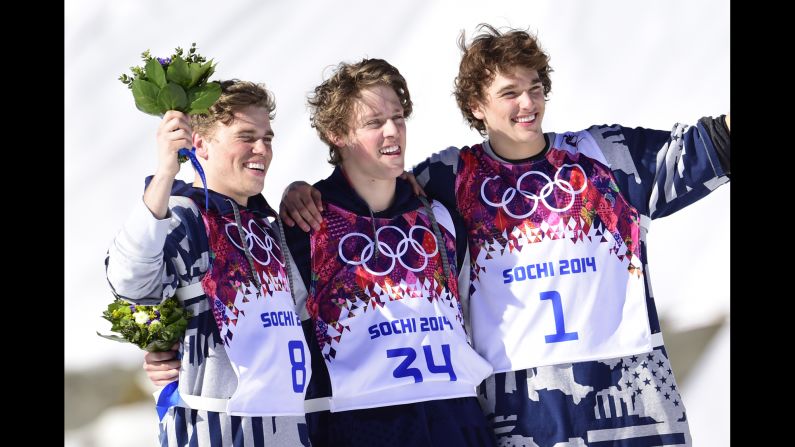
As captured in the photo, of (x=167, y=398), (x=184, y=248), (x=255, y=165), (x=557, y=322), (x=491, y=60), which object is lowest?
(x=167, y=398)

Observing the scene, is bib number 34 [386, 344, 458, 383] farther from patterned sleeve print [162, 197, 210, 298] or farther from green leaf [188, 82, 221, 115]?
green leaf [188, 82, 221, 115]

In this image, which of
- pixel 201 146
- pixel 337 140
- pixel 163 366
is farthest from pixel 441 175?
pixel 163 366

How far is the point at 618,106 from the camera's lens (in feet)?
17.9

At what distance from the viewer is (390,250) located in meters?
3.49

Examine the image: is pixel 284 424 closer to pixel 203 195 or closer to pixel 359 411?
pixel 359 411

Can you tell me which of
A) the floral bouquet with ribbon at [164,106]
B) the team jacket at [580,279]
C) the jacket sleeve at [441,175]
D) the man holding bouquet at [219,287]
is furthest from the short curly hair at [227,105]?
the team jacket at [580,279]

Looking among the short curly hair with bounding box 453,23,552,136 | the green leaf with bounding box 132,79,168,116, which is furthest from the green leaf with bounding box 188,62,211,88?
the short curly hair with bounding box 453,23,552,136

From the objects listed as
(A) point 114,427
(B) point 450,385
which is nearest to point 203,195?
(B) point 450,385

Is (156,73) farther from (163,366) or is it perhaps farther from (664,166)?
(664,166)

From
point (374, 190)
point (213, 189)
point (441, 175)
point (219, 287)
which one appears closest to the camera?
point (219, 287)

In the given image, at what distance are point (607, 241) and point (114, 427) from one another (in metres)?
3.02

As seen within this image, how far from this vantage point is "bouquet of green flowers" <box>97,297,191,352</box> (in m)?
2.99

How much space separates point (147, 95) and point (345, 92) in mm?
844

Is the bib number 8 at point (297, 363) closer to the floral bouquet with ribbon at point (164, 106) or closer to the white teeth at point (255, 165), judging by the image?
the floral bouquet with ribbon at point (164, 106)
